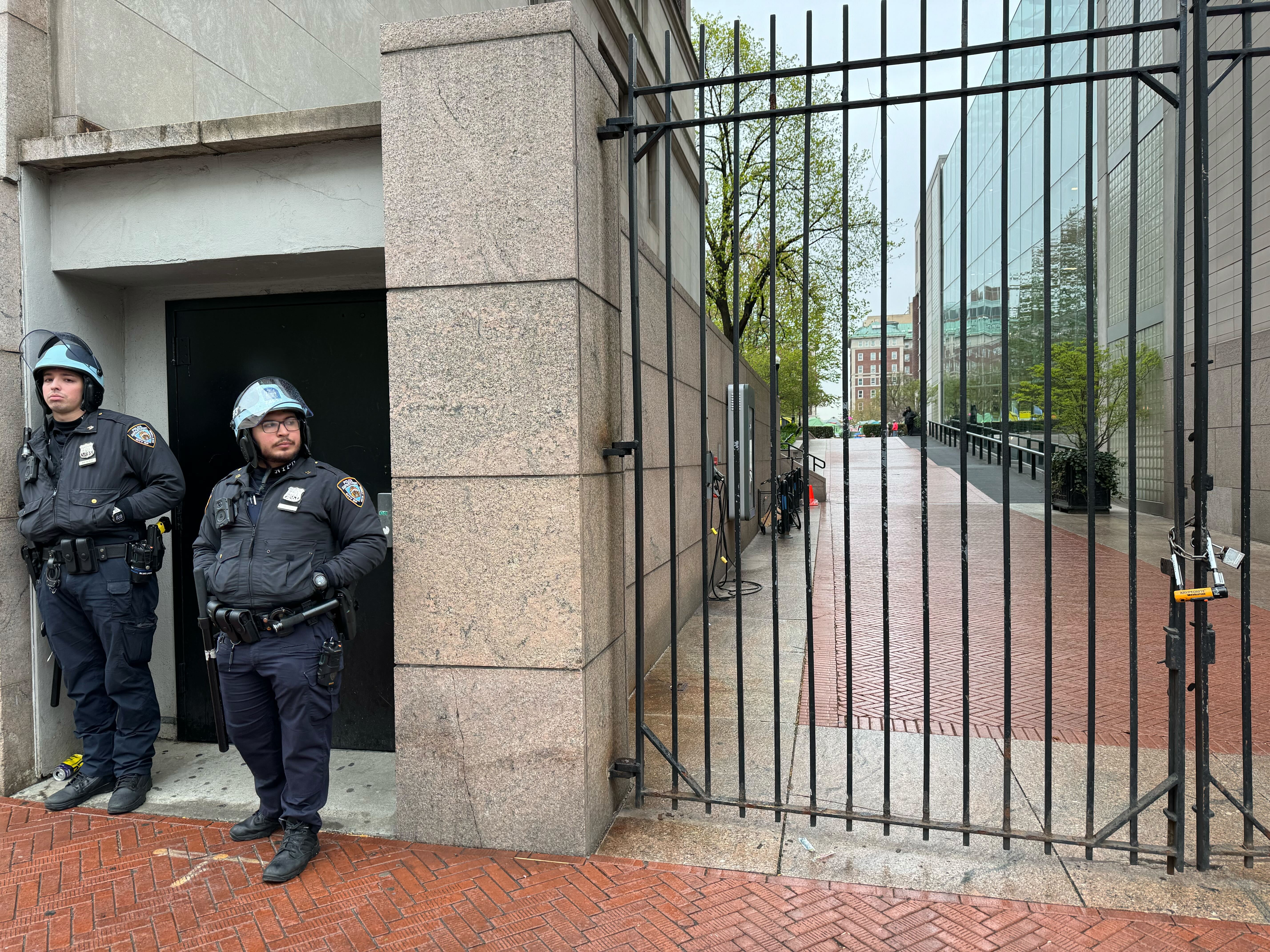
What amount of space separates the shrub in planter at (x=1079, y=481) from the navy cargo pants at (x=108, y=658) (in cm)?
1888

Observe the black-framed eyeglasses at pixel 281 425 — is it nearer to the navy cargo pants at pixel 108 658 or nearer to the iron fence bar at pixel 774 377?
the navy cargo pants at pixel 108 658

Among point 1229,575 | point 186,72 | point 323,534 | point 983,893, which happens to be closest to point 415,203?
point 323,534

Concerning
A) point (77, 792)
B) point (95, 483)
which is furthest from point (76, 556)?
point (77, 792)

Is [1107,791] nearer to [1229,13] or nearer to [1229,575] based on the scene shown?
[1229,13]

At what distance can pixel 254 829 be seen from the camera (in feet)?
13.0

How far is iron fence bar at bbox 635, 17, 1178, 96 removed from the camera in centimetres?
326

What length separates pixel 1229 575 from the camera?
11.0 meters

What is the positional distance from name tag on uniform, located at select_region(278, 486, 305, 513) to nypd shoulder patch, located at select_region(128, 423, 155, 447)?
127 centimetres

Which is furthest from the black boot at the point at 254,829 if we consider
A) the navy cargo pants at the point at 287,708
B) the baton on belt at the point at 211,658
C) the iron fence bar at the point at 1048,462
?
the iron fence bar at the point at 1048,462

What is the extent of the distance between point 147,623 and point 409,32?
3.27 m

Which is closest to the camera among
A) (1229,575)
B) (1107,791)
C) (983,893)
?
(983,893)

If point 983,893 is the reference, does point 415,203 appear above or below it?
above

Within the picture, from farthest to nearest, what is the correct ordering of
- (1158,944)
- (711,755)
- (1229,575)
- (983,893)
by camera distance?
(1229,575), (711,755), (983,893), (1158,944)

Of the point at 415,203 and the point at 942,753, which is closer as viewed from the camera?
the point at 415,203
